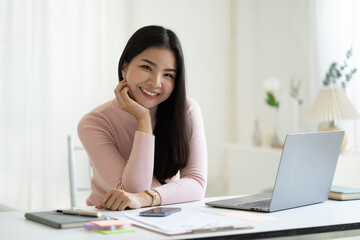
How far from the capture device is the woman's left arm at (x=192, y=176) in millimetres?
1616

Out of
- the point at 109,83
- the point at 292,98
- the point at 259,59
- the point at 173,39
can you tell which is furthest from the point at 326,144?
the point at 259,59

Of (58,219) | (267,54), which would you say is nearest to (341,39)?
(267,54)

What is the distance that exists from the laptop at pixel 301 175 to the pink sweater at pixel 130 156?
0.53ft

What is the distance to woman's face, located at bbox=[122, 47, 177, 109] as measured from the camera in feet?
5.83

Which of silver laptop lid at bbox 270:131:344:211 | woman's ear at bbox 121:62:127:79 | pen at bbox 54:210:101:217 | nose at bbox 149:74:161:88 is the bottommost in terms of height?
pen at bbox 54:210:101:217

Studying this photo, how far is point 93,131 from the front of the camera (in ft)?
5.86

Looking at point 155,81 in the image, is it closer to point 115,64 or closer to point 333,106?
point 333,106

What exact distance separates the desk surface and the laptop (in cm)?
4

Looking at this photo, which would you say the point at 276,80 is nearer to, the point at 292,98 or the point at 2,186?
the point at 292,98

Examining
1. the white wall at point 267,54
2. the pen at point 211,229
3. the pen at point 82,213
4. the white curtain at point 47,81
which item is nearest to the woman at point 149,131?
the pen at point 82,213

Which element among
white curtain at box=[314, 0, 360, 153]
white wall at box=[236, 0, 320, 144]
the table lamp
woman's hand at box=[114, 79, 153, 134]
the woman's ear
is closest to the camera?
woman's hand at box=[114, 79, 153, 134]

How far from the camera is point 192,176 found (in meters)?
1.79

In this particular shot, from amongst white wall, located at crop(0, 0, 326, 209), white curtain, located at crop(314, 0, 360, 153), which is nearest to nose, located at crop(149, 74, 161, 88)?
white curtain, located at crop(314, 0, 360, 153)

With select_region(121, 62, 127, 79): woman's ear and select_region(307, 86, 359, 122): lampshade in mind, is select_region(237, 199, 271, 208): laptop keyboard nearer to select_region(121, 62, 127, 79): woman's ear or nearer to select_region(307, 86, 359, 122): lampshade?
select_region(121, 62, 127, 79): woman's ear
